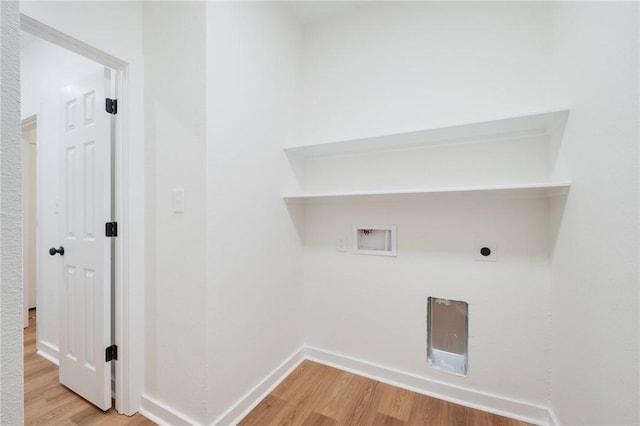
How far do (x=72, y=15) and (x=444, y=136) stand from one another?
2148 mm

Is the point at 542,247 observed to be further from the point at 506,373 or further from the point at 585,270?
the point at 506,373

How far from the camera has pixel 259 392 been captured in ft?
5.62

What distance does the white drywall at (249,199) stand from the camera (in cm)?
144

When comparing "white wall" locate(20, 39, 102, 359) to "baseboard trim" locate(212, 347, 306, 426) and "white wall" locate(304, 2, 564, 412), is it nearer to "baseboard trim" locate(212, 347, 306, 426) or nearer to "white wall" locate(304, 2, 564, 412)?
"baseboard trim" locate(212, 347, 306, 426)

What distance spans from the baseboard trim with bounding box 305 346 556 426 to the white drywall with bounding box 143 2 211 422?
1043 mm

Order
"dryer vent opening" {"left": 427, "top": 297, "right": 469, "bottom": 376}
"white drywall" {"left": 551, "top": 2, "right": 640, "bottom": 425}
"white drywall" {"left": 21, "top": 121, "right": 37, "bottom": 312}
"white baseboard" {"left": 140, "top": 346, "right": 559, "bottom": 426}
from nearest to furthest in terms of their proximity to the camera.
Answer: "white drywall" {"left": 551, "top": 2, "right": 640, "bottom": 425} < "white baseboard" {"left": 140, "top": 346, "right": 559, "bottom": 426} < "dryer vent opening" {"left": 427, "top": 297, "right": 469, "bottom": 376} < "white drywall" {"left": 21, "top": 121, "right": 37, "bottom": 312}

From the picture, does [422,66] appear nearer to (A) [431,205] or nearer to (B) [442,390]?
(A) [431,205]

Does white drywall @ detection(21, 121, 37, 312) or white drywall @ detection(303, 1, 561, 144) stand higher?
white drywall @ detection(303, 1, 561, 144)

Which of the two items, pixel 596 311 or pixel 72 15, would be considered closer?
pixel 596 311

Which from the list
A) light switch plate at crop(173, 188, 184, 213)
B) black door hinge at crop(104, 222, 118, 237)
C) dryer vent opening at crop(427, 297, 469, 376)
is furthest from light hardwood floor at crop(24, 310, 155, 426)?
dryer vent opening at crop(427, 297, 469, 376)

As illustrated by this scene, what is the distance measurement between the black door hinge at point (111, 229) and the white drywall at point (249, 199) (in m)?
0.68

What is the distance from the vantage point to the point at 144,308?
64.2 inches

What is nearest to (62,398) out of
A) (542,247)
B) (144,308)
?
(144,308)

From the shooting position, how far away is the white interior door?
1.62 metres
